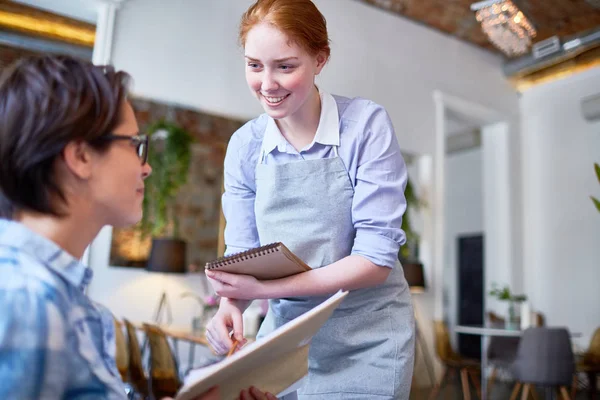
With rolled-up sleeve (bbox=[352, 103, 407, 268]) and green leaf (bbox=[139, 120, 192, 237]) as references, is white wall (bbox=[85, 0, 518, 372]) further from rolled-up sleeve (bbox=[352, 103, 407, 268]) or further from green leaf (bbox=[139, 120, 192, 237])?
rolled-up sleeve (bbox=[352, 103, 407, 268])

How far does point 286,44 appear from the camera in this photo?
3.81ft

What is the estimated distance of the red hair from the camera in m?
1.16

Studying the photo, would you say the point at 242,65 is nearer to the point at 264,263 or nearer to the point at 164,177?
the point at 164,177

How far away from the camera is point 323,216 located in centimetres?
123

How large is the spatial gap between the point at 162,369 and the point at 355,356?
2.60 meters

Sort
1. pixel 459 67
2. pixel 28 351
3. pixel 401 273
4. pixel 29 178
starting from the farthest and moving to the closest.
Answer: pixel 459 67 → pixel 401 273 → pixel 29 178 → pixel 28 351

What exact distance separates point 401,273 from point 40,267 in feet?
2.63

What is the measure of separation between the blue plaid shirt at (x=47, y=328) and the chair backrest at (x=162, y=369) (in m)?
2.87

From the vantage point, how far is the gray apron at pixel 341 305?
3.87ft

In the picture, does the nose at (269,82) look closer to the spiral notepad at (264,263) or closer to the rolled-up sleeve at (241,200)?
the rolled-up sleeve at (241,200)

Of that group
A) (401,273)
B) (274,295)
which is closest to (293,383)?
(274,295)

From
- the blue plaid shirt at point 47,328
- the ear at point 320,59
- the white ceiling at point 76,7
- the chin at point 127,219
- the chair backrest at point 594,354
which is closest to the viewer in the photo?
the blue plaid shirt at point 47,328

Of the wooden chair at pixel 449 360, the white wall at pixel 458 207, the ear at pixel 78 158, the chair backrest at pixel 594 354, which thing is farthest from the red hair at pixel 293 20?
the white wall at pixel 458 207

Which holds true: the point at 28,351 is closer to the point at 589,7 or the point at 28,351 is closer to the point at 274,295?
the point at 274,295
